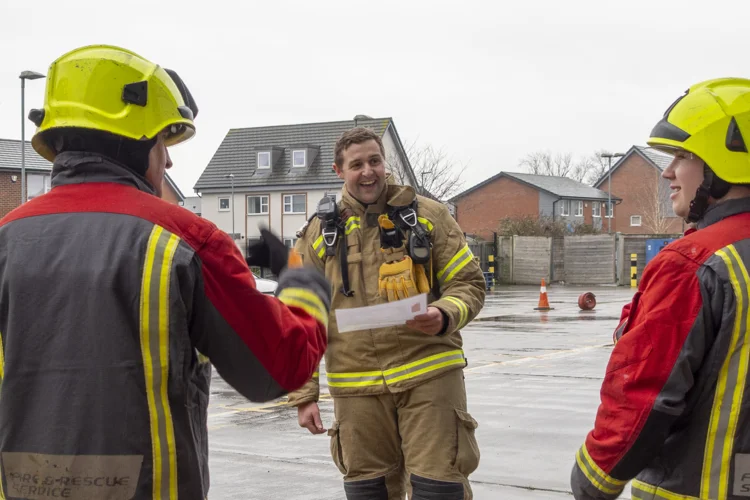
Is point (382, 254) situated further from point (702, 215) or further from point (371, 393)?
point (702, 215)

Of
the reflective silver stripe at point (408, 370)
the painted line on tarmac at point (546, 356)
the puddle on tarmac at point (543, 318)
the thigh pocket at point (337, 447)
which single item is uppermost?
the reflective silver stripe at point (408, 370)

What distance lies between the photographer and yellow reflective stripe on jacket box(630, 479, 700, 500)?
259 cm

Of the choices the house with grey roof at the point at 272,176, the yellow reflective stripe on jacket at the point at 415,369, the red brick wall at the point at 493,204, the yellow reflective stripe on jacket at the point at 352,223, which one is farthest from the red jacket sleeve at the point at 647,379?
the red brick wall at the point at 493,204

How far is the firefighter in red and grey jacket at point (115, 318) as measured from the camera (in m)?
2.23

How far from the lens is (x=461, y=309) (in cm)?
420

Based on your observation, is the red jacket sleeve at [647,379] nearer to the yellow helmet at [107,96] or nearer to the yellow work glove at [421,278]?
the yellow helmet at [107,96]

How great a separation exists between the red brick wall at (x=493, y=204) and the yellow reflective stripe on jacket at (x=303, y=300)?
6624cm

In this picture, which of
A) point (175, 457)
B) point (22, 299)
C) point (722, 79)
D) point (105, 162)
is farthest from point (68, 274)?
point (722, 79)


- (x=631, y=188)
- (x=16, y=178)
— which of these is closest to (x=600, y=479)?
(x=16, y=178)

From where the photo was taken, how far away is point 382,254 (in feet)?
14.1

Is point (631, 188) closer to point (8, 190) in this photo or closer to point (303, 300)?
point (8, 190)

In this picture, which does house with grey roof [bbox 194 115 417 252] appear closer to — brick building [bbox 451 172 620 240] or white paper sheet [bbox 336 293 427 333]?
brick building [bbox 451 172 620 240]

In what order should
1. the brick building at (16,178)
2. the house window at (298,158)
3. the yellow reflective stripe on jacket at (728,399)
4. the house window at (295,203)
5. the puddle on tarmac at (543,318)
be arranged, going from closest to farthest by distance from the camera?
the yellow reflective stripe on jacket at (728,399) < the puddle on tarmac at (543,318) < the brick building at (16,178) < the house window at (298,158) < the house window at (295,203)

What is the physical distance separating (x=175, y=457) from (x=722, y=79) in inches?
74.6
